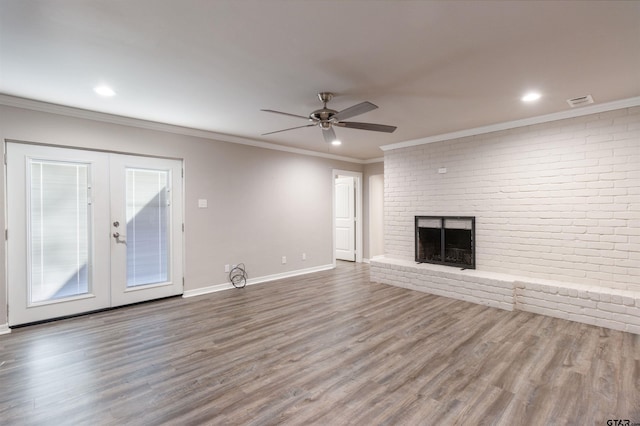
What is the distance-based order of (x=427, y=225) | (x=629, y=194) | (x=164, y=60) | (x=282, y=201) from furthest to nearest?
(x=282, y=201), (x=427, y=225), (x=629, y=194), (x=164, y=60)

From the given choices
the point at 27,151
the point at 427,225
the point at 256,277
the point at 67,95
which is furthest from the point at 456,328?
the point at 27,151

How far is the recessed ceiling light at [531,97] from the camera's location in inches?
124

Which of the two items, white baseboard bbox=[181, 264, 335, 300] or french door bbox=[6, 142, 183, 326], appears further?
white baseboard bbox=[181, 264, 335, 300]

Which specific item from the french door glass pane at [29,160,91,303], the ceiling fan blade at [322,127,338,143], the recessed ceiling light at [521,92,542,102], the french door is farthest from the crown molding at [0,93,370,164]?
the recessed ceiling light at [521,92,542,102]

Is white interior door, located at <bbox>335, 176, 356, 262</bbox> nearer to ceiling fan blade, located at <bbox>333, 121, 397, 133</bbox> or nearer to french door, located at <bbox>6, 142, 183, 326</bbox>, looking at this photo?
french door, located at <bbox>6, 142, 183, 326</bbox>

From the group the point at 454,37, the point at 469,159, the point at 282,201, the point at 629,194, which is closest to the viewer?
the point at 454,37

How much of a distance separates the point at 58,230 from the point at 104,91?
1771 millimetres

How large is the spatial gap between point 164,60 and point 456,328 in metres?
3.78

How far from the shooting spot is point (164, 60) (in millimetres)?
2406

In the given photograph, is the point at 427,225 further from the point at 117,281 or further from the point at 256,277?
the point at 117,281

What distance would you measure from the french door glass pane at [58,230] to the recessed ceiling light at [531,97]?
514 centimetres

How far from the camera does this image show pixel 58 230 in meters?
3.55

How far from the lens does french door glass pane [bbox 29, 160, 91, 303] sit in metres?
3.42

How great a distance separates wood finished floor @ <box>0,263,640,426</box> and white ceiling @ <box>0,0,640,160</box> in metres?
2.48
